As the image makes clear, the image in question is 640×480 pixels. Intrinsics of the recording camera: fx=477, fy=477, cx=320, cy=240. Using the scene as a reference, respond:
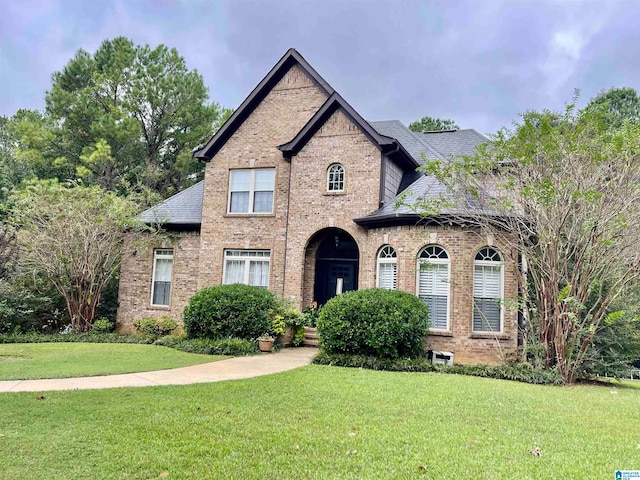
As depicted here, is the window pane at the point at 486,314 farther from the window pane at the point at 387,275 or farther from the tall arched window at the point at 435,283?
the window pane at the point at 387,275

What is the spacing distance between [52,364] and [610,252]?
12.0 m

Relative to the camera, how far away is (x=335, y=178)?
15.2 metres

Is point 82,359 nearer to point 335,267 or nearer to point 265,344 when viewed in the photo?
point 265,344

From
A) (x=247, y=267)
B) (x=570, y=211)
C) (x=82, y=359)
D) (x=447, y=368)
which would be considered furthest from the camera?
(x=247, y=267)

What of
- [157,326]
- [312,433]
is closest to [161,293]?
[157,326]

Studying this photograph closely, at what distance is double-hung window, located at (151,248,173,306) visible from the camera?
16.9 meters

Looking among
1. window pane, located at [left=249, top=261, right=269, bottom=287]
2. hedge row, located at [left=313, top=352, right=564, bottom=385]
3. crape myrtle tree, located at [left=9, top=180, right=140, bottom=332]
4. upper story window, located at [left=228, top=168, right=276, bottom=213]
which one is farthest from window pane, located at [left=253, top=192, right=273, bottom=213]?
hedge row, located at [left=313, top=352, right=564, bottom=385]

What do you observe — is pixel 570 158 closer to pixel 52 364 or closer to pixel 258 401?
pixel 258 401

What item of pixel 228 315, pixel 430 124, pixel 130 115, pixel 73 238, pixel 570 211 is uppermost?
pixel 430 124

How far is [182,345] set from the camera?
42.6ft

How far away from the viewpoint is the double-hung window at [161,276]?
16938 millimetres

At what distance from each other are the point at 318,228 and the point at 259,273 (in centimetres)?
266

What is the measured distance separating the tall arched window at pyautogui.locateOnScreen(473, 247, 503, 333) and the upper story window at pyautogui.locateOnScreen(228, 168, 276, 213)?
23.2 feet

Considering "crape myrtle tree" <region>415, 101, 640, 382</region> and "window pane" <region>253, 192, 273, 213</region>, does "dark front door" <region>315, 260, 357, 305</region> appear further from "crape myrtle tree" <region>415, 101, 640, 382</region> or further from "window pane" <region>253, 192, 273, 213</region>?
"crape myrtle tree" <region>415, 101, 640, 382</region>
